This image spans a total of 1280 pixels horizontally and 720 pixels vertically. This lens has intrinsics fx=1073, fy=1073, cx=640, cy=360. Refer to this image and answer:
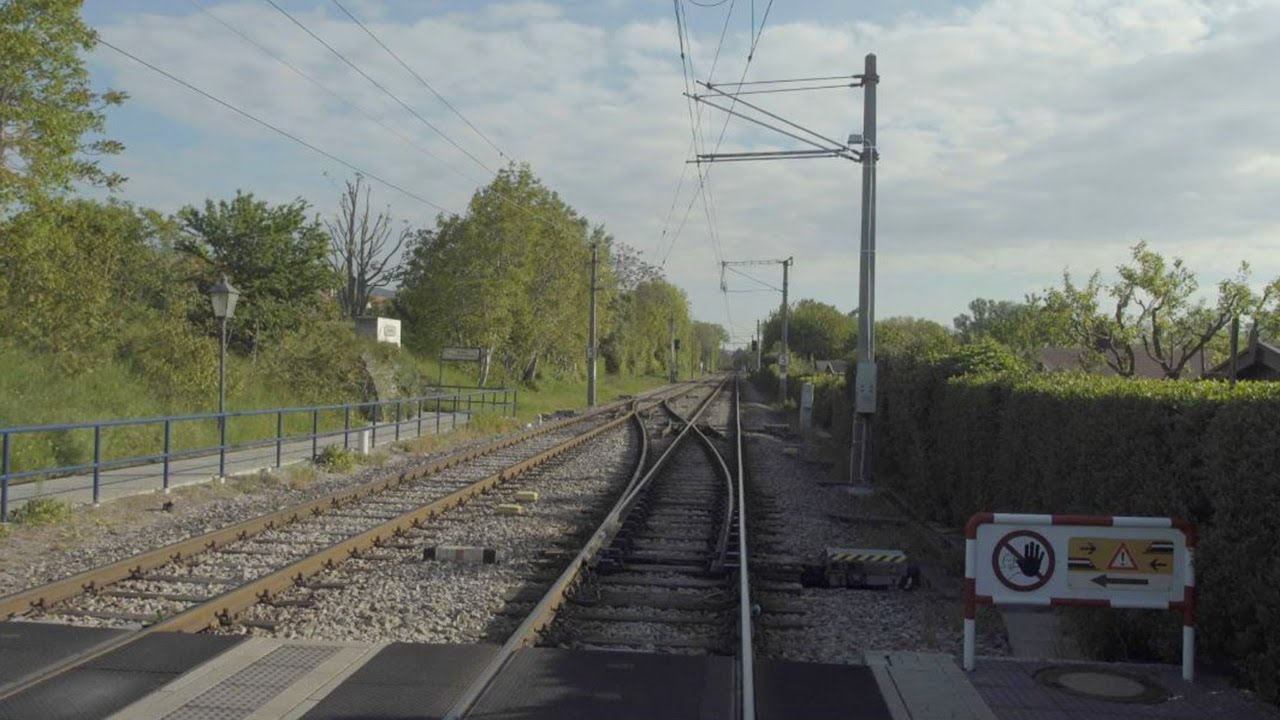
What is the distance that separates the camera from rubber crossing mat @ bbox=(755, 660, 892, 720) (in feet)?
19.4

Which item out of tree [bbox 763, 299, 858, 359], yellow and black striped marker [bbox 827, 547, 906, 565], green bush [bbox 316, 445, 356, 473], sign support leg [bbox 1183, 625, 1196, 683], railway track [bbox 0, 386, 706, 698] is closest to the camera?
sign support leg [bbox 1183, 625, 1196, 683]

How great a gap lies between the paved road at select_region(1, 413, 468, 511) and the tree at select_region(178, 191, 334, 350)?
10.2 metres

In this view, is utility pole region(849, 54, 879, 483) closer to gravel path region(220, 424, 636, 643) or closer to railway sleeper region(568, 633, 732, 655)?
gravel path region(220, 424, 636, 643)

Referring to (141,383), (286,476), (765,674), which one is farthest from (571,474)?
(765,674)

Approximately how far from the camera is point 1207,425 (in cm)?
684

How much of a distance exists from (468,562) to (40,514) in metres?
5.60

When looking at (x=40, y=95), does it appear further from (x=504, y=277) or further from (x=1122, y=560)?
(x=504, y=277)

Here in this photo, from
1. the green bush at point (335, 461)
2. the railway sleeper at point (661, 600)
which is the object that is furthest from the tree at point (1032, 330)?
the railway sleeper at point (661, 600)

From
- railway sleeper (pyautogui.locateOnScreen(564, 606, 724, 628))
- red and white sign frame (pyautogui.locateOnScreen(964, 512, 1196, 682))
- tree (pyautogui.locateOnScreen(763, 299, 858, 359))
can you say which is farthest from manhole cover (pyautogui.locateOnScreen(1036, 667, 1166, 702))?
tree (pyautogui.locateOnScreen(763, 299, 858, 359))

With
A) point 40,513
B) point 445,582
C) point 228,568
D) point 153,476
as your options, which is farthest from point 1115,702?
point 153,476

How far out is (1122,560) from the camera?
22.8ft

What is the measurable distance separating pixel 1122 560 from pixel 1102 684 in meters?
0.82

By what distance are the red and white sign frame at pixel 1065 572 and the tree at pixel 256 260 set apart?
29.1m

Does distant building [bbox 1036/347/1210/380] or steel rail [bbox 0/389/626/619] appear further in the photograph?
distant building [bbox 1036/347/1210/380]
